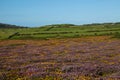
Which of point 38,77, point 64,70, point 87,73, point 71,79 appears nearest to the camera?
point 71,79

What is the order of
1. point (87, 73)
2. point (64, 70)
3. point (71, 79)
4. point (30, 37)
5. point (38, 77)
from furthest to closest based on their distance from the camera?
point (30, 37), point (64, 70), point (87, 73), point (38, 77), point (71, 79)

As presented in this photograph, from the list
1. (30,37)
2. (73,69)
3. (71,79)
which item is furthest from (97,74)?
(30,37)

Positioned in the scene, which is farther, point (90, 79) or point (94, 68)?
point (94, 68)

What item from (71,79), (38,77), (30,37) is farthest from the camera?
(30,37)

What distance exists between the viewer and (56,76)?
14969 mm

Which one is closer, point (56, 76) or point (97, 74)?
point (56, 76)

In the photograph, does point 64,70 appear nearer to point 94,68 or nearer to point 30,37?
point 94,68

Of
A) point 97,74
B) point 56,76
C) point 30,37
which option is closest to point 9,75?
point 56,76

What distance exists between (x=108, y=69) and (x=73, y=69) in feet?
7.54

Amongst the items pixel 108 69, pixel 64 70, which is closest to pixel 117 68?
pixel 108 69

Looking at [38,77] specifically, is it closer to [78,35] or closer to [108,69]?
[108,69]

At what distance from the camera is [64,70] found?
1750 cm

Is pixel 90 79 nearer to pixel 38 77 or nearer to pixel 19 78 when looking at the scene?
pixel 38 77

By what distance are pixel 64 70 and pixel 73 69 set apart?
0.65 m
